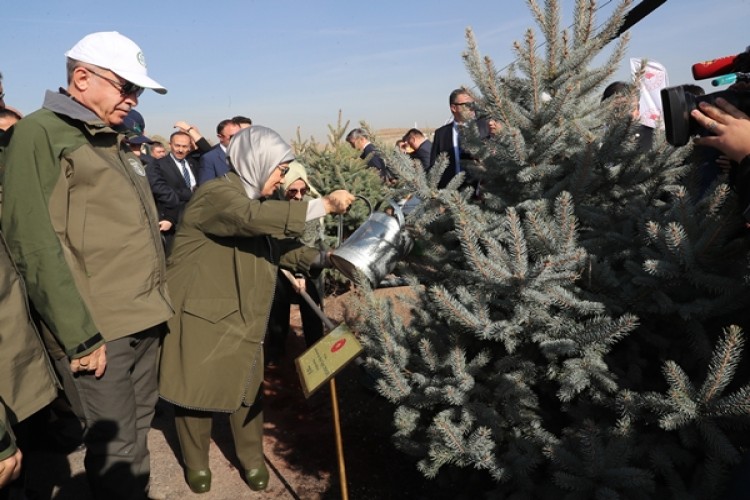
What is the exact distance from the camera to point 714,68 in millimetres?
1645

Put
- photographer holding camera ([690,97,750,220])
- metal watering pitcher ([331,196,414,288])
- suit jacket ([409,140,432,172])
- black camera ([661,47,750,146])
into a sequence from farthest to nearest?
suit jacket ([409,140,432,172]), metal watering pitcher ([331,196,414,288]), black camera ([661,47,750,146]), photographer holding camera ([690,97,750,220])

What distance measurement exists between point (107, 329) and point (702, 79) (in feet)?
7.54

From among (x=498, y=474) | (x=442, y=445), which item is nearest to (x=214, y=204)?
(x=442, y=445)

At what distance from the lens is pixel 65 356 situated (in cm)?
213

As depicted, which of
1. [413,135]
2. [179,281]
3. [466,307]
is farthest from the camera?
[413,135]

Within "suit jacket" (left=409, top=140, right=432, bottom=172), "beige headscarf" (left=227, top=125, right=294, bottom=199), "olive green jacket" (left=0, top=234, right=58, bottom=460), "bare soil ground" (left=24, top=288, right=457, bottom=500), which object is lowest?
"bare soil ground" (left=24, top=288, right=457, bottom=500)

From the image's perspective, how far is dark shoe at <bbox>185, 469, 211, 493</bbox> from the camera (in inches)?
118

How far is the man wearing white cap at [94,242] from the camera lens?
194 centimetres

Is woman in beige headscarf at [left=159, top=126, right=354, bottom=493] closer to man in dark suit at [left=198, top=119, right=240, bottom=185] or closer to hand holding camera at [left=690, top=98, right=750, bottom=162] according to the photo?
hand holding camera at [left=690, top=98, right=750, bottom=162]

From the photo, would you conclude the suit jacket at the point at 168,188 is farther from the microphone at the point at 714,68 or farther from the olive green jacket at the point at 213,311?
the microphone at the point at 714,68

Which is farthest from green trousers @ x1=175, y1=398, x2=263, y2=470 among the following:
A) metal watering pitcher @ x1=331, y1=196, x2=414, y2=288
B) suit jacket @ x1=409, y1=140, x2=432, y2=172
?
suit jacket @ x1=409, y1=140, x2=432, y2=172

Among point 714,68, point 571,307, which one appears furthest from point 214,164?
point 714,68

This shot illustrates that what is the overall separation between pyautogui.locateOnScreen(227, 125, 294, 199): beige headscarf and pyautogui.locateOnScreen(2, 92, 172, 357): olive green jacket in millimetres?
442

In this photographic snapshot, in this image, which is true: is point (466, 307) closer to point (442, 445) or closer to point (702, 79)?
point (442, 445)
